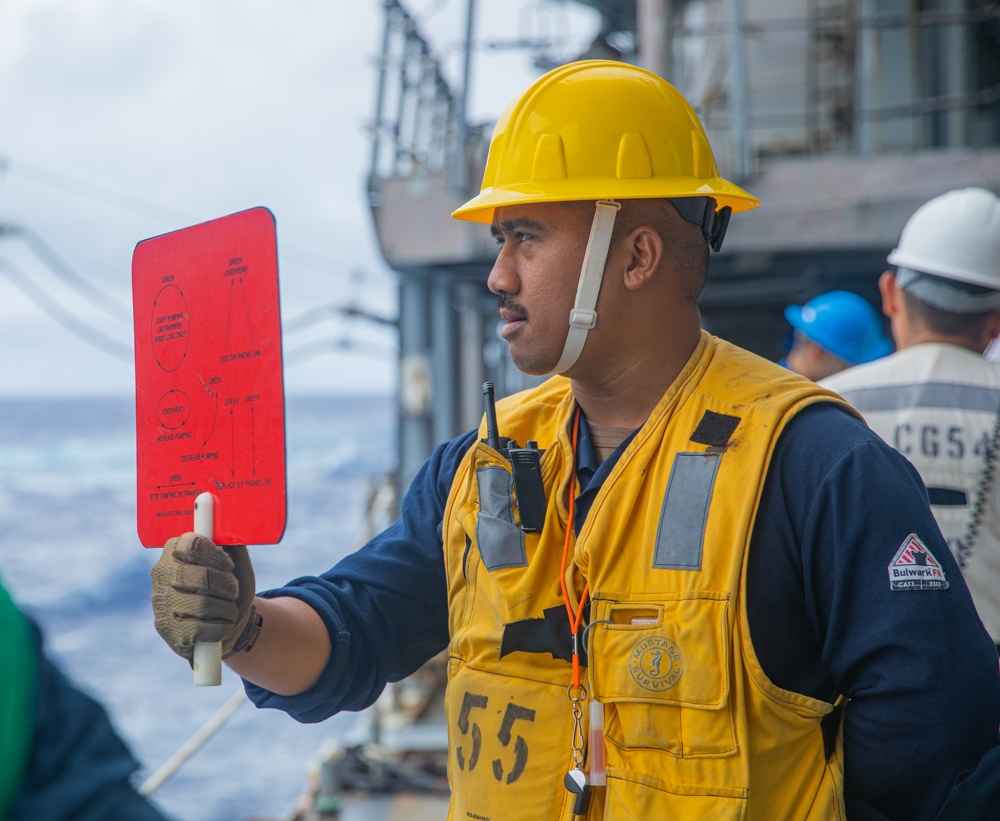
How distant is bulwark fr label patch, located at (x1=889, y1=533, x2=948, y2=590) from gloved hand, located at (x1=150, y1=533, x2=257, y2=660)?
112 cm

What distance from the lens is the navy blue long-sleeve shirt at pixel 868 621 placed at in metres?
1.68

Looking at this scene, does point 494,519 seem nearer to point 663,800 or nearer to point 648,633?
point 648,633

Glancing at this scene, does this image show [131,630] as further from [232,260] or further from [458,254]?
[232,260]

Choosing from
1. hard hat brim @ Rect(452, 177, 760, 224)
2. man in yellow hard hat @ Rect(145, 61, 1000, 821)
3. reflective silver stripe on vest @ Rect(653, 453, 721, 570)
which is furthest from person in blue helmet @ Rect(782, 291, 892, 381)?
reflective silver stripe on vest @ Rect(653, 453, 721, 570)

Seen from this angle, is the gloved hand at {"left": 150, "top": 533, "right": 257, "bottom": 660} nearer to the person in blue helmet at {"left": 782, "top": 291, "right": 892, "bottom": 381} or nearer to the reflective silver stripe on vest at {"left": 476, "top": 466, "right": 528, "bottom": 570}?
the reflective silver stripe on vest at {"left": 476, "top": 466, "right": 528, "bottom": 570}

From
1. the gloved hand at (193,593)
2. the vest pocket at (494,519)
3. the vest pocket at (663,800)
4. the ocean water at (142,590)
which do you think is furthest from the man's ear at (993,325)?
the ocean water at (142,590)

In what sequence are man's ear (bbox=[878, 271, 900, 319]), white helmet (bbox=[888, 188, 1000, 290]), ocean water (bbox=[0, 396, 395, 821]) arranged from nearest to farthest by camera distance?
white helmet (bbox=[888, 188, 1000, 290])
man's ear (bbox=[878, 271, 900, 319])
ocean water (bbox=[0, 396, 395, 821])

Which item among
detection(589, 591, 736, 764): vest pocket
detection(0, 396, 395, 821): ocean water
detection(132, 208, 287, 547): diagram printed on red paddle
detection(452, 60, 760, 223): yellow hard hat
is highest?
detection(452, 60, 760, 223): yellow hard hat

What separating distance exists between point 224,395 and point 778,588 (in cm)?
102

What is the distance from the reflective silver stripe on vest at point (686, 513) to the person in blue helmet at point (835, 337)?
319 centimetres

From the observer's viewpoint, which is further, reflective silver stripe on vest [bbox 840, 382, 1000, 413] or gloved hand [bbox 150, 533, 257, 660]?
reflective silver stripe on vest [bbox 840, 382, 1000, 413]

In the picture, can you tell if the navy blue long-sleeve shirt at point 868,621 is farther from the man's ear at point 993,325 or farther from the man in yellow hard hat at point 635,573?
the man's ear at point 993,325

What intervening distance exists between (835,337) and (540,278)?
315cm

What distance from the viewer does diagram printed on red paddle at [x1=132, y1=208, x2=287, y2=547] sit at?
1781mm
